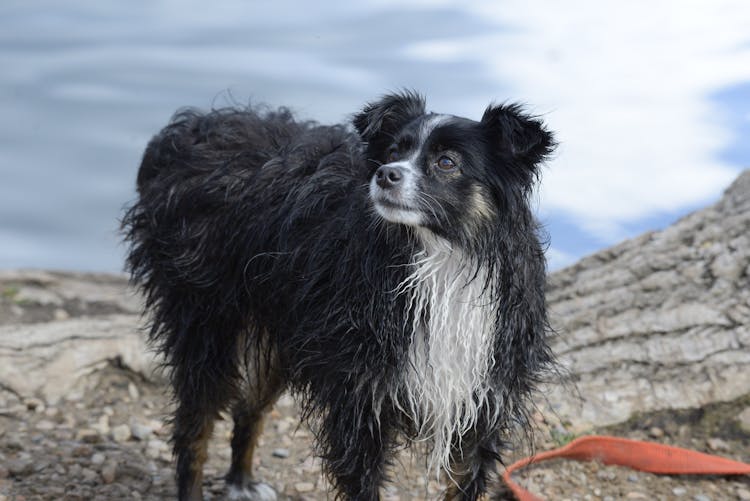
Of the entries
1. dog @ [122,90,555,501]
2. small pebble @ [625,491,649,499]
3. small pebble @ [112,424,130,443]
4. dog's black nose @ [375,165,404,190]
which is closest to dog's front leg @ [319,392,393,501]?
dog @ [122,90,555,501]

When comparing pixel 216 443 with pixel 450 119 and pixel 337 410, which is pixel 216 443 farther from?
pixel 450 119

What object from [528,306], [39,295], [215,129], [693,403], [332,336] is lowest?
[39,295]

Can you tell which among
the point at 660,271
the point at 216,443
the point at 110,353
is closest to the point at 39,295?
the point at 110,353

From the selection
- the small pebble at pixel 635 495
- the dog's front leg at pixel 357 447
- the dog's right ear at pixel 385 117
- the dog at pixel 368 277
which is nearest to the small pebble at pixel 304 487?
the dog at pixel 368 277

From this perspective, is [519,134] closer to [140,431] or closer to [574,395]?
[574,395]

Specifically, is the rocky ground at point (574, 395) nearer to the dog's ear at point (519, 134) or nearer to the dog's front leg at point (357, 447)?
the dog's front leg at point (357, 447)

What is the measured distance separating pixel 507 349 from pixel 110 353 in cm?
379

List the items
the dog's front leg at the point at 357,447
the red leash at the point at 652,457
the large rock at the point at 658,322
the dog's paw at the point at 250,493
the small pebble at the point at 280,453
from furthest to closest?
1. the large rock at the point at 658,322
2. the small pebble at the point at 280,453
3. the red leash at the point at 652,457
4. the dog's paw at the point at 250,493
5. the dog's front leg at the point at 357,447

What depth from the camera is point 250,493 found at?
5.06 metres

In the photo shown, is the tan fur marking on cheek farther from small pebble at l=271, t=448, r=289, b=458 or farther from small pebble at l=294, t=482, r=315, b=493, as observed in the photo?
small pebble at l=271, t=448, r=289, b=458

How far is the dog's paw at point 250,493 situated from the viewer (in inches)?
199

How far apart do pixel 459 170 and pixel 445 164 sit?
60 mm

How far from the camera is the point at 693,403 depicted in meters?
5.81

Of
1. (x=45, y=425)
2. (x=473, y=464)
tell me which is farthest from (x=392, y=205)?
(x=45, y=425)
